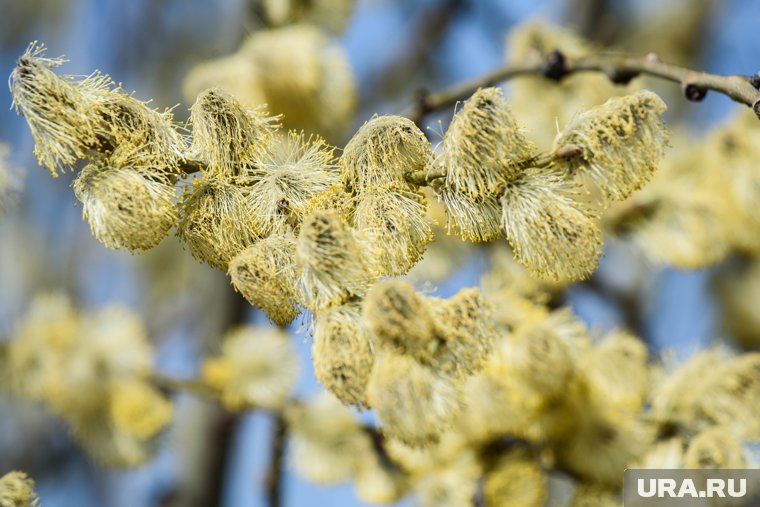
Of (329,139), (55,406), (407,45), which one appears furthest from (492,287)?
(407,45)

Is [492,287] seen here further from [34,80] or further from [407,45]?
[407,45]

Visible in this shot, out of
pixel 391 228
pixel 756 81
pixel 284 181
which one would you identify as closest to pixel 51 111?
pixel 284 181

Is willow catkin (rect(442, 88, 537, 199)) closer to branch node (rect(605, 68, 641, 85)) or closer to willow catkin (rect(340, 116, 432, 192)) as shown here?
willow catkin (rect(340, 116, 432, 192))

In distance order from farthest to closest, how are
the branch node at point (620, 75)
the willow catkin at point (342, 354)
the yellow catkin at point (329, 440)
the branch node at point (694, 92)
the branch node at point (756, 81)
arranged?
1. the yellow catkin at point (329, 440)
2. the branch node at point (620, 75)
3. the branch node at point (694, 92)
4. the branch node at point (756, 81)
5. the willow catkin at point (342, 354)

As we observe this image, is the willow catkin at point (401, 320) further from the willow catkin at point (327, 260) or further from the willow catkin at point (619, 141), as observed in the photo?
the willow catkin at point (619, 141)

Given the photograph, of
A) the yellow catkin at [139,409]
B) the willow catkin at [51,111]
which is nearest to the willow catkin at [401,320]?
the willow catkin at [51,111]

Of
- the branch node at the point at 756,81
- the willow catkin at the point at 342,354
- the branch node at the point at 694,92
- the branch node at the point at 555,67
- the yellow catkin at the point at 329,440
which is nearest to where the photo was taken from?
the willow catkin at the point at 342,354

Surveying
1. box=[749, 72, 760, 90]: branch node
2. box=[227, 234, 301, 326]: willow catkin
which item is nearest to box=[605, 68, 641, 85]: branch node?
box=[749, 72, 760, 90]: branch node
